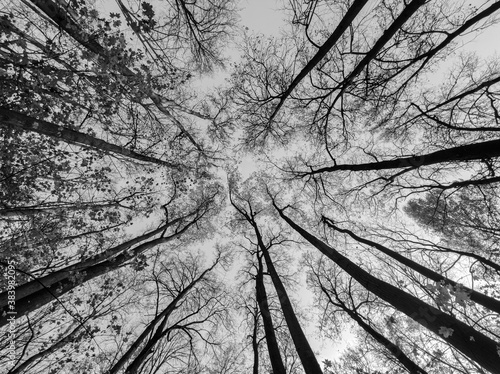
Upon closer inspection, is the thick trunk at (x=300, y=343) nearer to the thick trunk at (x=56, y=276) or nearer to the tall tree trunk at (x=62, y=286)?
the tall tree trunk at (x=62, y=286)

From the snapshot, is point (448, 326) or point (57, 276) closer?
point (448, 326)

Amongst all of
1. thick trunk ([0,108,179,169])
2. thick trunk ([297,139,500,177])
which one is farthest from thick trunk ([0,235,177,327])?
thick trunk ([297,139,500,177])

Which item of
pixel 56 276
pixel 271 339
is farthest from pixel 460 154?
pixel 56 276

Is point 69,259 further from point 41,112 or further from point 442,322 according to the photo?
point 442,322

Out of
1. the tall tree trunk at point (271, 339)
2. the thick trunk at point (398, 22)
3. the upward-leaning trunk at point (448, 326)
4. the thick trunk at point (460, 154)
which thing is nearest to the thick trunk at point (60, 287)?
the tall tree trunk at point (271, 339)

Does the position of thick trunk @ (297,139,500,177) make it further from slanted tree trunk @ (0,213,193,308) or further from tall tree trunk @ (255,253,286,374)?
slanted tree trunk @ (0,213,193,308)

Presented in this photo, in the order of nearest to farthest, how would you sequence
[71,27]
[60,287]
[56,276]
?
[71,27]
[60,287]
[56,276]

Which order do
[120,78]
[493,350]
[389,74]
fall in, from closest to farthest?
[493,350] < [120,78] < [389,74]

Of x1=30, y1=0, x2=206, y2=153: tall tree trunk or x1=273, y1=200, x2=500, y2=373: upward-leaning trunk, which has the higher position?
x1=30, y1=0, x2=206, y2=153: tall tree trunk

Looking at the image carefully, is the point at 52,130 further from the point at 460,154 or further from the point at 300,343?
the point at 460,154

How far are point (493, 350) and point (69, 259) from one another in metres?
7.32

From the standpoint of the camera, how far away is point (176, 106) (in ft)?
22.7

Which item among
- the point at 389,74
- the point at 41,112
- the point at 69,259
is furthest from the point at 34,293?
the point at 389,74

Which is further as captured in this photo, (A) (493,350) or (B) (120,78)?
(B) (120,78)
